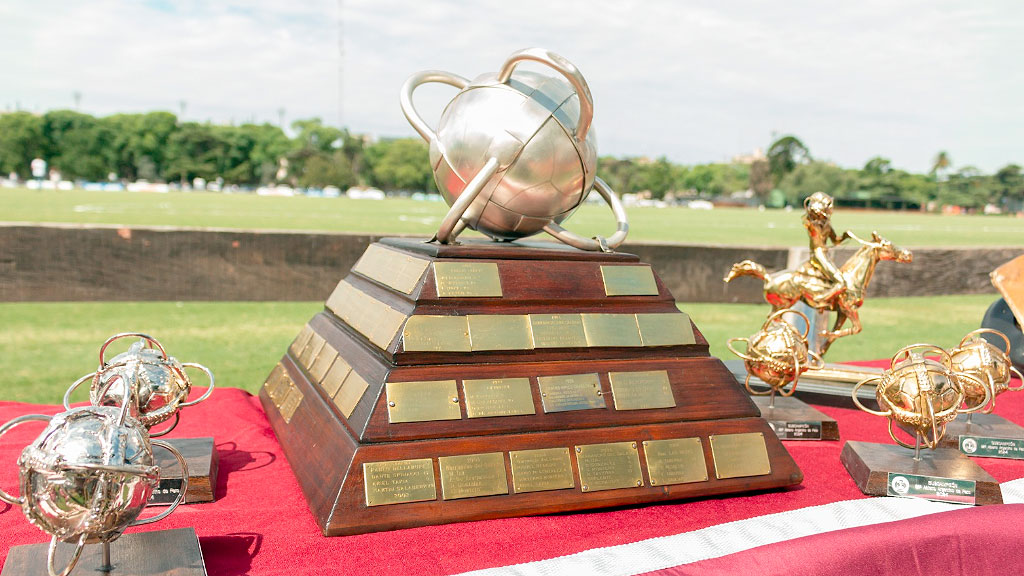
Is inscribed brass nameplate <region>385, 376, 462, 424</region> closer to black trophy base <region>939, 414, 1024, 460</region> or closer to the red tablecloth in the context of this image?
the red tablecloth

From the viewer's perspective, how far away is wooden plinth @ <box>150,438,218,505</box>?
2.98m

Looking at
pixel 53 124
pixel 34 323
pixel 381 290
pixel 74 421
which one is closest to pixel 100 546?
pixel 74 421

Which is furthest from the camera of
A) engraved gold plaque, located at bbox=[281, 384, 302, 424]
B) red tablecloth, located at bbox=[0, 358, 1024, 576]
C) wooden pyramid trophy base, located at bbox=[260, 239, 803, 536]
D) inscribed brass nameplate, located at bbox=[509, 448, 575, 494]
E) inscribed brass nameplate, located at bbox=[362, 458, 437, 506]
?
engraved gold plaque, located at bbox=[281, 384, 302, 424]

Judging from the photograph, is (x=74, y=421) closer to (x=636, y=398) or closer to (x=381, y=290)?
(x=381, y=290)

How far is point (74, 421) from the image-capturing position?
205 centimetres

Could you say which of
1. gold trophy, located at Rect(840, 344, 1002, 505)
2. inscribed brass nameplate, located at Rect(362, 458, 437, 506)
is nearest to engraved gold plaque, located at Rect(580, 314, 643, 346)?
inscribed brass nameplate, located at Rect(362, 458, 437, 506)

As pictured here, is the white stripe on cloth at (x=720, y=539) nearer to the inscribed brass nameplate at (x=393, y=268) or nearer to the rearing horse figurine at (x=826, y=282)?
the inscribed brass nameplate at (x=393, y=268)

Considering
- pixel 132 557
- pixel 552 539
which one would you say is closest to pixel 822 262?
pixel 552 539

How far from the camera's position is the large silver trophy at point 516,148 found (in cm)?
348

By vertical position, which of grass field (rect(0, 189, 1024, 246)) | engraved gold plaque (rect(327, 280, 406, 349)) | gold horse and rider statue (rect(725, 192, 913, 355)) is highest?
gold horse and rider statue (rect(725, 192, 913, 355))

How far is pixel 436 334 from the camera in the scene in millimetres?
3182

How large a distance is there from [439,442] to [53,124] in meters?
94.7

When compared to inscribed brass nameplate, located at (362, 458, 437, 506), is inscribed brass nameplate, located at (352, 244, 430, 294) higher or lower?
higher

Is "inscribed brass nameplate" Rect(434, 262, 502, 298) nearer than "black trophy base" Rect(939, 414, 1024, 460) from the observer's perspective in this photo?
Yes
